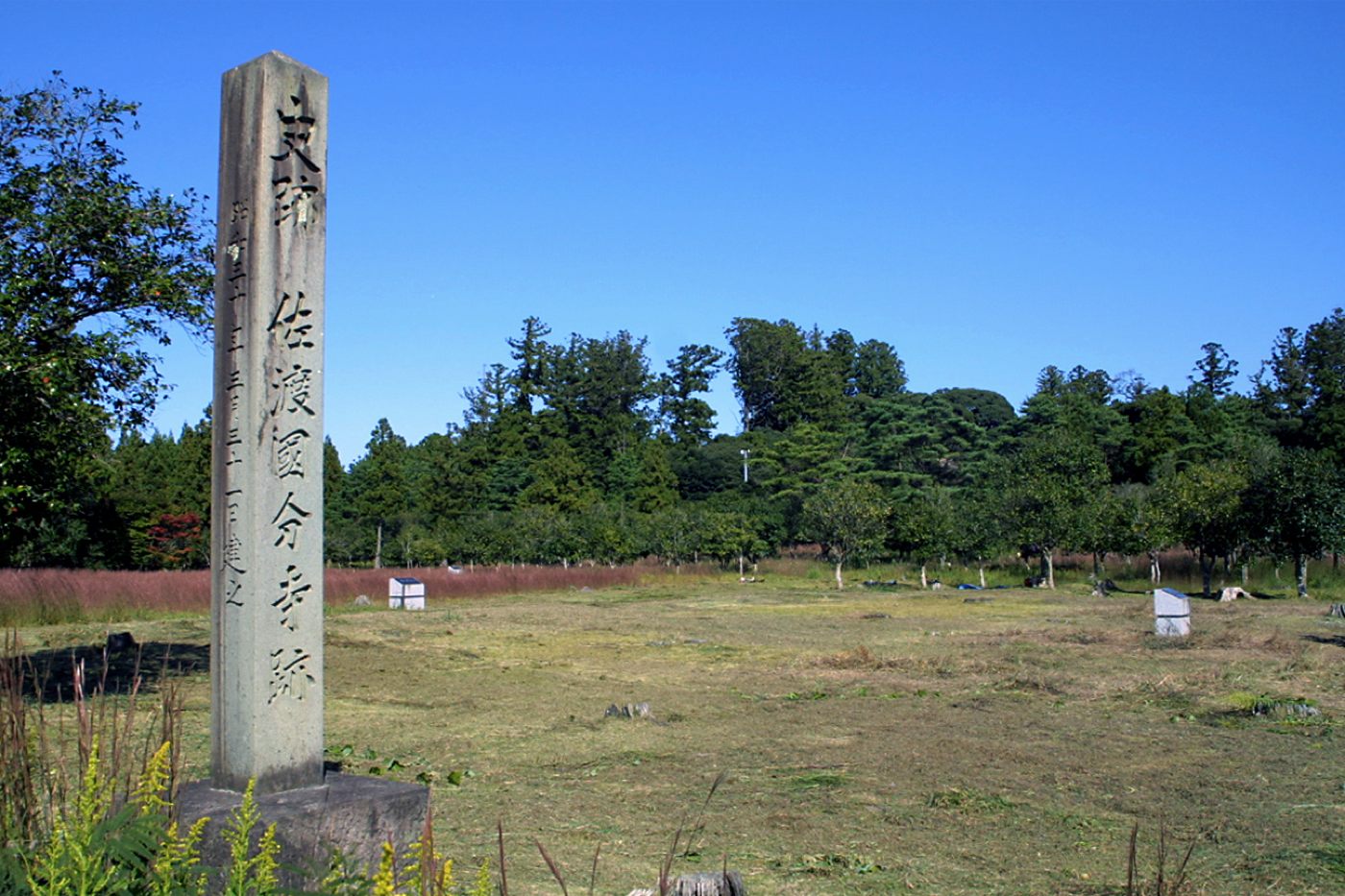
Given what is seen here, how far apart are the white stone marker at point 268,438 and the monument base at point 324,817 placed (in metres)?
0.23

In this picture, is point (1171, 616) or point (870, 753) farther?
point (1171, 616)

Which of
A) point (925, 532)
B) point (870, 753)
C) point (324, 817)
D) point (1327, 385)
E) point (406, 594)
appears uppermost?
point (1327, 385)

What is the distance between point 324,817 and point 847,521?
4356 centimetres

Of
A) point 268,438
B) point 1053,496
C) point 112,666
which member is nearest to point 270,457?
point 268,438

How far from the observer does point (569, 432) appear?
251ft

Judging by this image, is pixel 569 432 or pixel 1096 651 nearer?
pixel 1096 651

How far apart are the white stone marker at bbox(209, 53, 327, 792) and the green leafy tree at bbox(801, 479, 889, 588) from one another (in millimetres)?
41586

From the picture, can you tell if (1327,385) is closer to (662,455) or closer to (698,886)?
(662,455)

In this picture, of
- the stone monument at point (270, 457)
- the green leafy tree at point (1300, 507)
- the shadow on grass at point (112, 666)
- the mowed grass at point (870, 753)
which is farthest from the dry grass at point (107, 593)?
the green leafy tree at point (1300, 507)

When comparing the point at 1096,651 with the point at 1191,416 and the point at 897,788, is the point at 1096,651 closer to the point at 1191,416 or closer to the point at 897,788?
the point at 897,788

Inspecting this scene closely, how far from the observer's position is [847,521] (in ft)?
154

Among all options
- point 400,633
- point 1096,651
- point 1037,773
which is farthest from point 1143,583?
point 1037,773

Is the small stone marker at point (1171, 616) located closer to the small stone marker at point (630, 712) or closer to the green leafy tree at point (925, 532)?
the small stone marker at point (630, 712)

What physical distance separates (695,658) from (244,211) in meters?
12.5
